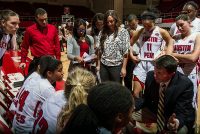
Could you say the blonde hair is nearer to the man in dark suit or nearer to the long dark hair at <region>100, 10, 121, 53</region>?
the man in dark suit

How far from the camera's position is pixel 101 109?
5.73ft

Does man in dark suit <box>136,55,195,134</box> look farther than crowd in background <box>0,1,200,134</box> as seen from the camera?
Yes

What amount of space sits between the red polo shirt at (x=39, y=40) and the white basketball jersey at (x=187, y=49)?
81.2 inches

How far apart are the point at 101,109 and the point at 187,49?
274cm

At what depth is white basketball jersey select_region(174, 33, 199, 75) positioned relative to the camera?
4.24 m

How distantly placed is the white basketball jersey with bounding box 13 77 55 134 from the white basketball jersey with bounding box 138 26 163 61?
1.85 meters

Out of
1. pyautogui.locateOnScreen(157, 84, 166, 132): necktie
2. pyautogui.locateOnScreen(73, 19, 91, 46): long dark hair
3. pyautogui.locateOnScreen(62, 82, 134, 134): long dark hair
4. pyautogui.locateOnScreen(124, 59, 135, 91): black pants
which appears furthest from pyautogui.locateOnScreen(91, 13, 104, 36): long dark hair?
pyautogui.locateOnScreen(62, 82, 134, 134): long dark hair

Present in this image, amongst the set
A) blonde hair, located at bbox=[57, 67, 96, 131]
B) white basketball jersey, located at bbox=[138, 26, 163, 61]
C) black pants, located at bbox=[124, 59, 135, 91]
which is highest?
white basketball jersey, located at bbox=[138, 26, 163, 61]

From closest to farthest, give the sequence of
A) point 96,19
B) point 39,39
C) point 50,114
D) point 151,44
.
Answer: point 50,114 < point 151,44 < point 39,39 < point 96,19

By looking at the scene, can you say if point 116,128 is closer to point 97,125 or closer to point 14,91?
point 97,125

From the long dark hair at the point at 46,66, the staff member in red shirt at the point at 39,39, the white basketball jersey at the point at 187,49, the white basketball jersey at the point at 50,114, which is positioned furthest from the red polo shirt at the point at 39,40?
the white basketball jersey at the point at 50,114

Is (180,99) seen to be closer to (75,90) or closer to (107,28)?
(75,90)

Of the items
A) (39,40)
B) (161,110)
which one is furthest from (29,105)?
(39,40)

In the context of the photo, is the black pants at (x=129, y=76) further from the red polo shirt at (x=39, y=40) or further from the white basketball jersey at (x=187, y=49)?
the white basketball jersey at (x=187, y=49)
